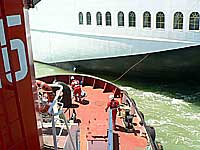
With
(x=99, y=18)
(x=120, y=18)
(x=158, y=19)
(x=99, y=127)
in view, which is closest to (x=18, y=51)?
(x=99, y=127)

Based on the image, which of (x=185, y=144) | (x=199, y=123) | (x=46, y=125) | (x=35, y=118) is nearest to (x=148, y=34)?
(x=199, y=123)

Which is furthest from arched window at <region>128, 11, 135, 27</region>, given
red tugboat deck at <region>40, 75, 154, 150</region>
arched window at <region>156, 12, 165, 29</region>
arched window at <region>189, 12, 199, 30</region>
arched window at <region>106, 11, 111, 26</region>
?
red tugboat deck at <region>40, 75, 154, 150</region>

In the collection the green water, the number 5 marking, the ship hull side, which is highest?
the number 5 marking

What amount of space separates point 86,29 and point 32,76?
15052mm

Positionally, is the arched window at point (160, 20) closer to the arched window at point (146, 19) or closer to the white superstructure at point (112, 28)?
the white superstructure at point (112, 28)

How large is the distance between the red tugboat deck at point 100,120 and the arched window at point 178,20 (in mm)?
5024

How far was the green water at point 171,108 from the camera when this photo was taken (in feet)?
38.3

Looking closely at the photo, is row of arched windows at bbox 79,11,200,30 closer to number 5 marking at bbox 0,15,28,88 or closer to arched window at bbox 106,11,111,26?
arched window at bbox 106,11,111,26

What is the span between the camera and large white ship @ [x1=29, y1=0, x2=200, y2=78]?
1498cm

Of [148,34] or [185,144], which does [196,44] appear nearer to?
[148,34]

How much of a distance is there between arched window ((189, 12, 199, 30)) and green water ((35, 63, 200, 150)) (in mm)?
3088

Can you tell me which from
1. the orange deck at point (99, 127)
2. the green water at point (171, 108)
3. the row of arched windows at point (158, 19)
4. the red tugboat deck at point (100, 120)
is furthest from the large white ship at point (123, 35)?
the orange deck at point (99, 127)

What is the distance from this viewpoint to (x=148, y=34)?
1568cm

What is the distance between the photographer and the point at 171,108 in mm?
14398
